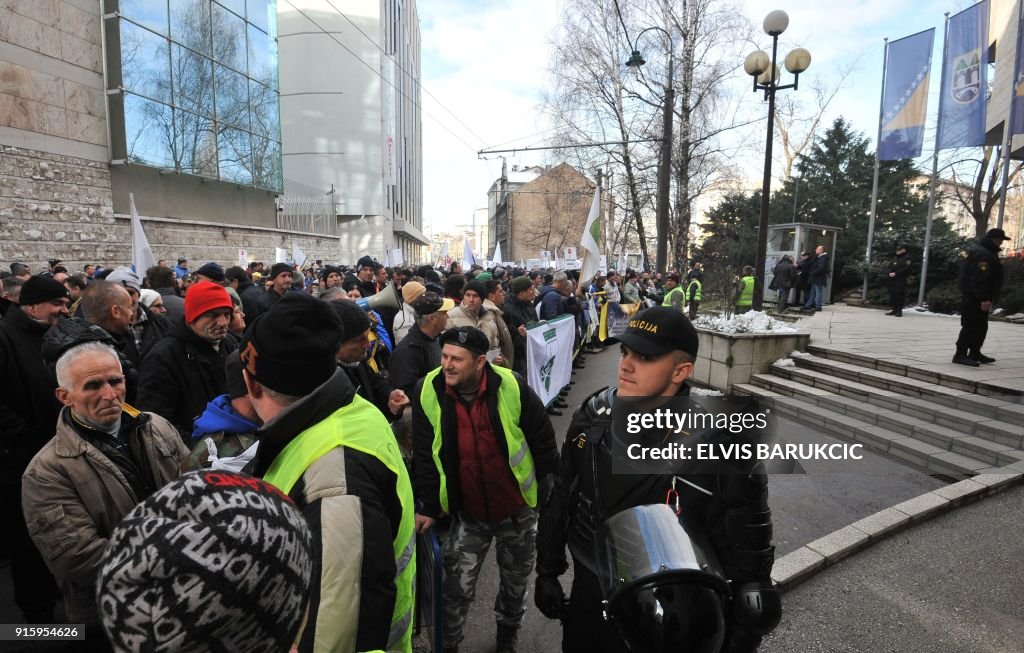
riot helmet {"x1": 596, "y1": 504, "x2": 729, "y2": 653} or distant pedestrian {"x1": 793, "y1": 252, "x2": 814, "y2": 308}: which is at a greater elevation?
distant pedestrian {"x1": 793, "y1": 252, "x2": 814, "y2": 308}

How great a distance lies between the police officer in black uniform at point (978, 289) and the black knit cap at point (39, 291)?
9.82 m

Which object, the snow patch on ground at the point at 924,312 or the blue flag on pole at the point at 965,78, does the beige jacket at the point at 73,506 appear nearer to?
the snow patch on ground at the point at 924,312

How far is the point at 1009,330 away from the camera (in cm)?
1134

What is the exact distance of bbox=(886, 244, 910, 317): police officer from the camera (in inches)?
549

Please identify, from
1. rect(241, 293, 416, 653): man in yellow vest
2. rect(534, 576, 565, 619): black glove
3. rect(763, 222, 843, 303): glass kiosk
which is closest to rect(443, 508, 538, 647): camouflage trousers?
rect(534, 576, 565, 619): black glove

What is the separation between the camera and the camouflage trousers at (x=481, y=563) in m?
2.90

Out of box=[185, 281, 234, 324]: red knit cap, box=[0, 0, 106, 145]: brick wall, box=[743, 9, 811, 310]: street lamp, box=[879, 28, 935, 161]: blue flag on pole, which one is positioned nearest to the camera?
box=[185, 281, 234, 324]: red knit cap

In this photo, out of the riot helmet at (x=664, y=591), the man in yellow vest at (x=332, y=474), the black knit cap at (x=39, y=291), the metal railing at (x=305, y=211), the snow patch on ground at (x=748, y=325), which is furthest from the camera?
the metal railing at (x=305, y=211)

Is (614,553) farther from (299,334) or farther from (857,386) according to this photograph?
(857,386)

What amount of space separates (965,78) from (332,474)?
1920 cm

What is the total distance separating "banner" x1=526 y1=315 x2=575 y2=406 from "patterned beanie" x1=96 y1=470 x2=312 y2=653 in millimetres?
5656

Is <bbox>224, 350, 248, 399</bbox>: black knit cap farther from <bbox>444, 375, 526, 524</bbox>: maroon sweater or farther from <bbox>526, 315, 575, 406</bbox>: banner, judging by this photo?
<bbox>526, 315, 575, 406</bbox>: banner

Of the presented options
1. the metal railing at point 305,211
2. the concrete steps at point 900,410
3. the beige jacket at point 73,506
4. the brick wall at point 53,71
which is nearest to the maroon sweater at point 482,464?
the beige jacket at point 73,506
